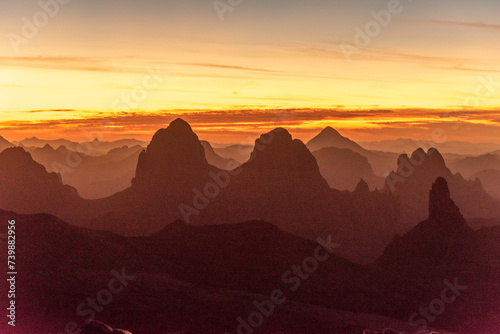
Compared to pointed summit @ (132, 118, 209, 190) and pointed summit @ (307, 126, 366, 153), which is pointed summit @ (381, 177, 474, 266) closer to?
pointed summit @ (132, 118, 209, 190)

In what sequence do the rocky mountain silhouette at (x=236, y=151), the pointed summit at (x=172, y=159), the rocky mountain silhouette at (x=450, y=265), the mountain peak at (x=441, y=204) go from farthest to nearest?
the rocky mountain silhouette at (x=236, y=151)
the pointed summit at (x=172, y=159)
the mountain peak at (x=441, y=204)
the rocky mountain silhouette at (x=450, y=265)

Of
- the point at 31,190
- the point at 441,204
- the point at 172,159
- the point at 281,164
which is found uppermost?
the point at 172,159

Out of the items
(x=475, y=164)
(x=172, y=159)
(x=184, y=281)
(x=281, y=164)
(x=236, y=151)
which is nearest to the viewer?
(x=184, y=281)

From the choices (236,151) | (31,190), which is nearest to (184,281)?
(31,190)

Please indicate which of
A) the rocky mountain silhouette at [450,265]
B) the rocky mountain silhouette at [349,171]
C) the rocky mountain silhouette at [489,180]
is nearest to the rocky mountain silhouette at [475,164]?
the rocky mountain silhouette at [489,180]

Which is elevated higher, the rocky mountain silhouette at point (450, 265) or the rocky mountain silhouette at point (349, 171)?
the rocky mountain silhouette at point (349, 171)

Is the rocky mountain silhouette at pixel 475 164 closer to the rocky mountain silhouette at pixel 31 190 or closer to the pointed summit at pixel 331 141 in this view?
the pointed summit at pixel 331 141

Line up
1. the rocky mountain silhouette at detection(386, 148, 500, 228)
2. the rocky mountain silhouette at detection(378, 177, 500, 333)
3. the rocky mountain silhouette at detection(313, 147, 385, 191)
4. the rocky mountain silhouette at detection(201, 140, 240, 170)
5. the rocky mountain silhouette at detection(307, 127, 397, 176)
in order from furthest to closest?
the rocky mountain silhouette at detection(313, 147, 385, 191) < the rocky mountain silhouette at detection(307, 127, 397, 176) < the rocky mountain silhouette at detection(201, 140, 240, 170) < the rocky mountain silhouette at detection(386, 148, 500, 228) < the rocky mountain silhouette at detection(378, 177, 500, 333)

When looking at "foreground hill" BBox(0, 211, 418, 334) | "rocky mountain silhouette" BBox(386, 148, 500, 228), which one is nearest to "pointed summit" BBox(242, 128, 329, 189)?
"rocky mountain silhouette" BBox(386, 148, 500, 228)

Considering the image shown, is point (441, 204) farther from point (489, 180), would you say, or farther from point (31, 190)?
point (31, 190)
